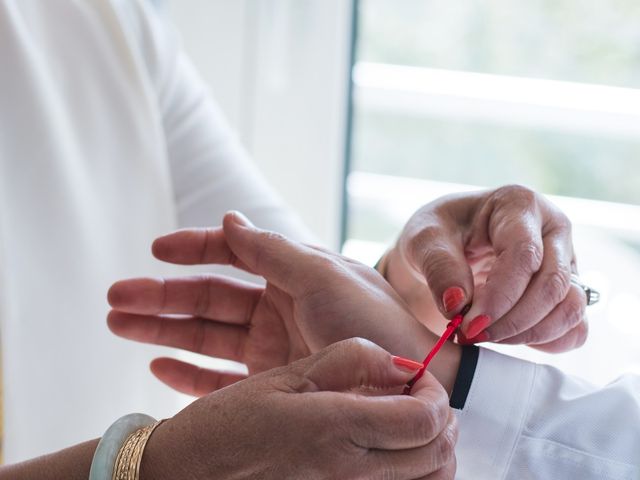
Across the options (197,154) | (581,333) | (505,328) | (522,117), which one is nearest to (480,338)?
(505,328)

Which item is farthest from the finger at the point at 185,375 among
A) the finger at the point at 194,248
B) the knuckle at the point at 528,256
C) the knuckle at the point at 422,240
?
the knuckle at the point at 528,256

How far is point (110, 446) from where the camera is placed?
21.0 inches

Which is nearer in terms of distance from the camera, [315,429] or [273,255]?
[315,429]

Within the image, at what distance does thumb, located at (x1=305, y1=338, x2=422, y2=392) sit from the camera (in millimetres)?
530

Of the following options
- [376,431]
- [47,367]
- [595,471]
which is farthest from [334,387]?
[47,367]

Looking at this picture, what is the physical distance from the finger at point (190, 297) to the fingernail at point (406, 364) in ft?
1.00

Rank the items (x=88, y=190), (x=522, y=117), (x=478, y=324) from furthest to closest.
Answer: (x=522, y=117) < (x=88, y=190) < (x=478, y=324)

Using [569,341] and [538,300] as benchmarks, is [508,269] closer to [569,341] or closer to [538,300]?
[538,300]

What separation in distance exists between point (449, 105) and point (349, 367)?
1032mm

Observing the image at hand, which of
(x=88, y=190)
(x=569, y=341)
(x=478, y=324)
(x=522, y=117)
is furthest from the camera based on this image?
(x=522, y=117)

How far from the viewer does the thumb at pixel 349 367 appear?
53 centimetres

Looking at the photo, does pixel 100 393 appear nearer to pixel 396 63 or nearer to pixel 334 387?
pixel 334 387

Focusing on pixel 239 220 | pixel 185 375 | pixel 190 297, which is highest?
pixel 239 220

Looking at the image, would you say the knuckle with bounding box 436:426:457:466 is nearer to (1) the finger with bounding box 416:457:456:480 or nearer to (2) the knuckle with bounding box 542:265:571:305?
(1) the finger with bounding box 416:457:456:480
